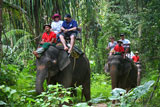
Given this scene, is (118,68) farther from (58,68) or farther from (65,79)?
(58,68)

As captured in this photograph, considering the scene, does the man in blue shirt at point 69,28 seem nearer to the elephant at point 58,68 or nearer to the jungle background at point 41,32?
the elephant at point 58,68

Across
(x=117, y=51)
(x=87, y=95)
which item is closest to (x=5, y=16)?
(x=87, y=95)

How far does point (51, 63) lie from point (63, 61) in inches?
13.5

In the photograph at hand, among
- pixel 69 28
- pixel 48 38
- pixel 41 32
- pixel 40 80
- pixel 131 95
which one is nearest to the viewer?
pixel 131 95

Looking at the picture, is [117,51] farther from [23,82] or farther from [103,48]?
[103,48]

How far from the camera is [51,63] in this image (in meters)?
6.18

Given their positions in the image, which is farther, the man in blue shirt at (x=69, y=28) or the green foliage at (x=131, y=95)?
the man in blue shirt at (x=69, y=28)

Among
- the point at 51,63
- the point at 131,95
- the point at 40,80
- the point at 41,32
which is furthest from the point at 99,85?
the point at 131,95

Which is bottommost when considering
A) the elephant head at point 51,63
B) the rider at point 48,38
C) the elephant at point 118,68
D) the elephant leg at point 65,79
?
the elephant at point 118,68

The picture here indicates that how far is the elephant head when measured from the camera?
589 centimetres

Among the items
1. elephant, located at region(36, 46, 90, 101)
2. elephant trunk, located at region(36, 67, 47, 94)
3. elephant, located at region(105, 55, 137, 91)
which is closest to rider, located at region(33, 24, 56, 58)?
elephant, located at region(36, 46, 90, 101)

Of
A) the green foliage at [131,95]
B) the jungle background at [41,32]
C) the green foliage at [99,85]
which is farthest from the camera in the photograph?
the green foliage at [99,85]

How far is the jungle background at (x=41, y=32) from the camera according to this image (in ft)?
14.7

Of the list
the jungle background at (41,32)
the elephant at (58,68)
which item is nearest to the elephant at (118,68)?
the jungle background at (41,32)
